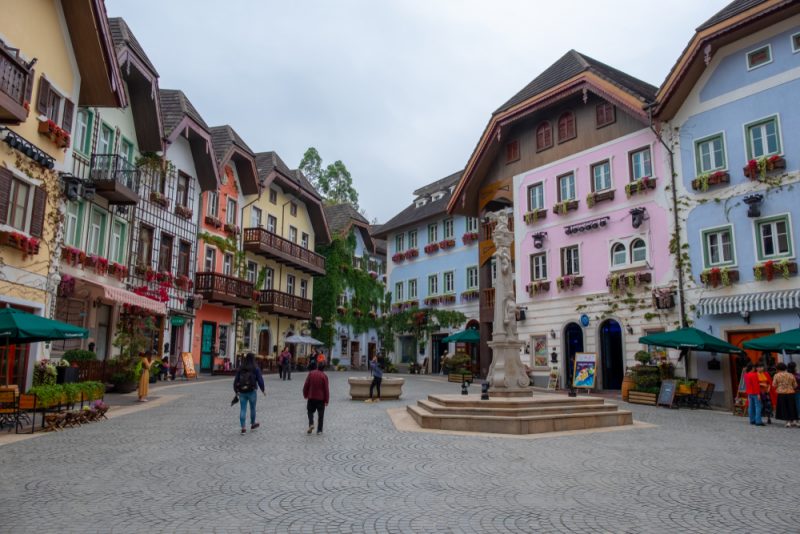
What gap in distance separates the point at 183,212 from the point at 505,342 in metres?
18.9

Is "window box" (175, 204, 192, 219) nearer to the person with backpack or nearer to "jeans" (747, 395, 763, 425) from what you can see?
the person with backpack

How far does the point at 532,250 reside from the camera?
28.3 metres

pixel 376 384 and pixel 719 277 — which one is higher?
pixel 719 277

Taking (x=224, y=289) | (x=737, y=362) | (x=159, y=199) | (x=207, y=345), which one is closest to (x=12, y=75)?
(x=159, y=199)

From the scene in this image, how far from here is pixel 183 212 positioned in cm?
2870

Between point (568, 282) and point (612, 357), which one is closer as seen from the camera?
point (612, 357)

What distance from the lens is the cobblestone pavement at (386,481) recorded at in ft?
19.9

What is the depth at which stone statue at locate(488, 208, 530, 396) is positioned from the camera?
15.8 meters

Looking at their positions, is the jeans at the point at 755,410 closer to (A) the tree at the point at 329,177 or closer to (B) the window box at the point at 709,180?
(B) the window box at the point at 709,180

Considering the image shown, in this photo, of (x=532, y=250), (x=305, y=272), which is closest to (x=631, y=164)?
(x=532, y=250)

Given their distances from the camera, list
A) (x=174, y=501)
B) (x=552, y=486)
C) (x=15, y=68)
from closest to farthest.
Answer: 1. (x=174, y=501)
2. (x=552, y=486)
3. (x=15, y=68)

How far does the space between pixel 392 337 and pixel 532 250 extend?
16.6m

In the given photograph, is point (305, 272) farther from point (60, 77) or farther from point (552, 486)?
point (552, 486)

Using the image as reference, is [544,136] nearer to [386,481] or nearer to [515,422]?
[515,422]
